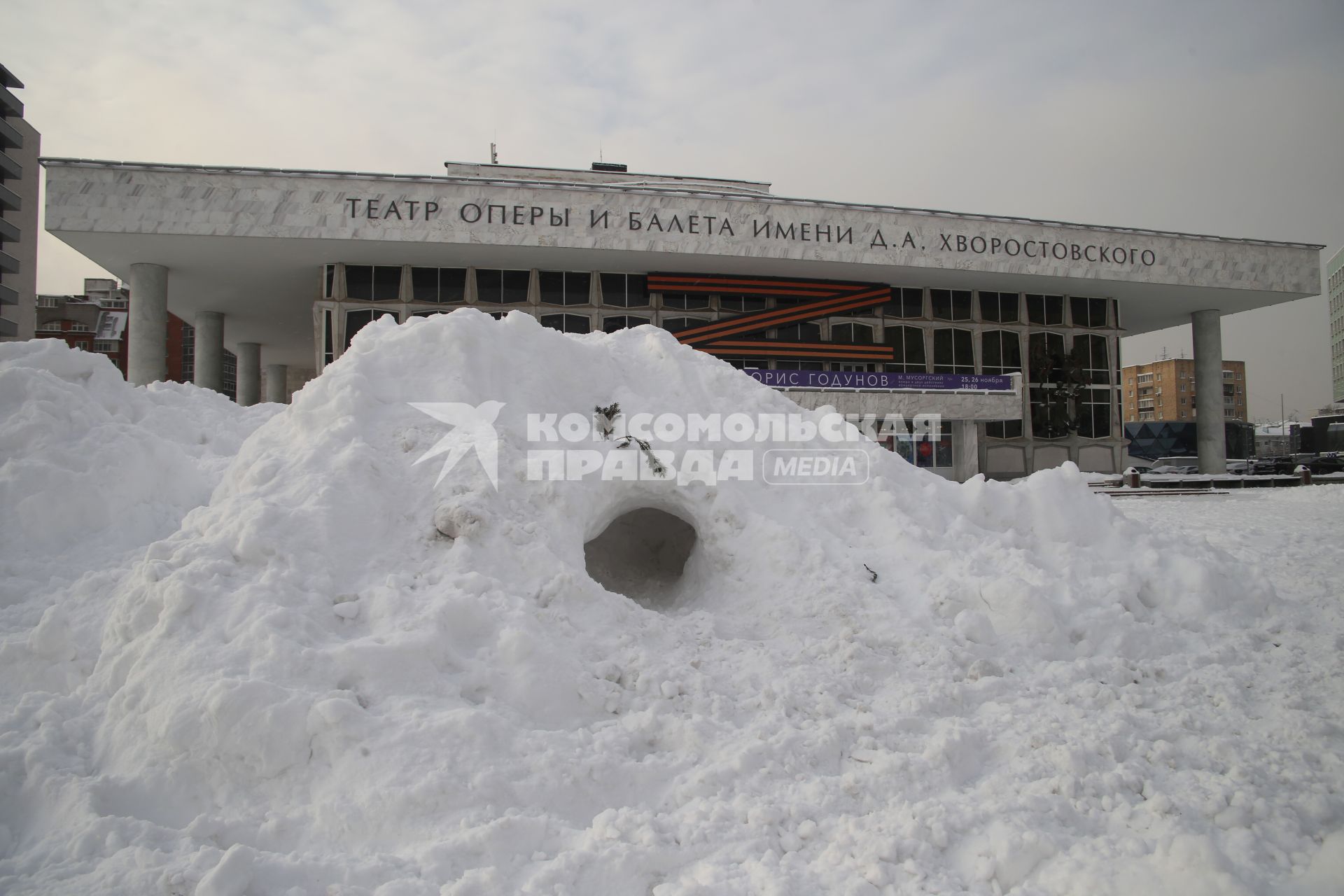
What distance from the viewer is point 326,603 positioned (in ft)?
14.1

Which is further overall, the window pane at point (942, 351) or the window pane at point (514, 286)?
the window pane at point (942, 351)

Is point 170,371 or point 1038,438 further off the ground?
point 170,371

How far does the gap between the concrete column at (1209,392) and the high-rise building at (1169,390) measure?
74704 mm

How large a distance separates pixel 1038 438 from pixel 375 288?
26598 mm

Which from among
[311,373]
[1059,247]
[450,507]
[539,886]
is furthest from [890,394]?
[311,373]

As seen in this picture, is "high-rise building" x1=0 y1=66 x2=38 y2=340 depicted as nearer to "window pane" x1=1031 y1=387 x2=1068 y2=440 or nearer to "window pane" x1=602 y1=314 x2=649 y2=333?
"window pane" x1=602 y1=314 x2=649 y2=333

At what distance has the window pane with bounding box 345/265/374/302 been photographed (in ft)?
79.0

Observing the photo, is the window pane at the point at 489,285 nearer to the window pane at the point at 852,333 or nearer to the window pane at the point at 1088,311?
the window pane at the point at 852,333

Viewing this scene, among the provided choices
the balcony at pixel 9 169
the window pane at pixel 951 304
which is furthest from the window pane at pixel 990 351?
the balcony at pixel 9 169

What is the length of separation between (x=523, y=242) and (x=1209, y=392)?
29.3m

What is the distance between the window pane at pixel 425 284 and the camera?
79.8 feet

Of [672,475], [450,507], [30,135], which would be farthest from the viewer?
[30,135]

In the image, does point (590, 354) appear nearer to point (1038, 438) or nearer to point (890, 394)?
point (890, 394)

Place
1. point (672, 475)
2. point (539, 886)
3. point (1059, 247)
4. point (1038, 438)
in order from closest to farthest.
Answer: point (539, 886), point (672, 475), point (1059, 247), point (1038, 438)
